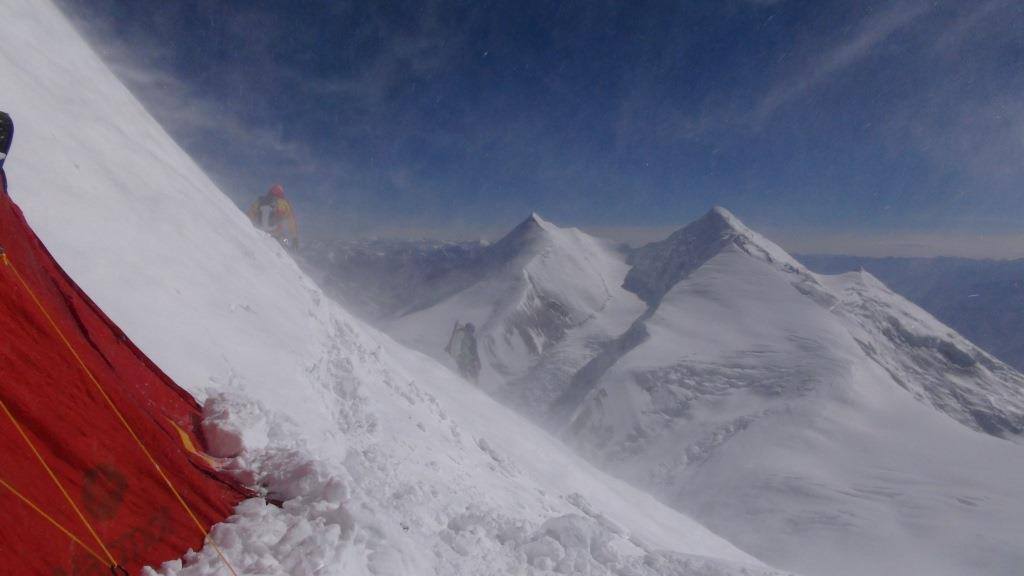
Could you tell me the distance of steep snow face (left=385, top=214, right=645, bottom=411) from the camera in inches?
4107

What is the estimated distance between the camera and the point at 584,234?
182 meters

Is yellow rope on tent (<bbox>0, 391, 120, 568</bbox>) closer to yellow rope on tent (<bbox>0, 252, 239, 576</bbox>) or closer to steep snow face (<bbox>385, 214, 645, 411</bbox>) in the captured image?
yellow rope on tent (<bbox>0, 252, 239, 576</bbox>)

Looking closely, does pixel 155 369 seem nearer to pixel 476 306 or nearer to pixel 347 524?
pixel 347 524

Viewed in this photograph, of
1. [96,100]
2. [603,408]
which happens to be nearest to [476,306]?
[603,408]

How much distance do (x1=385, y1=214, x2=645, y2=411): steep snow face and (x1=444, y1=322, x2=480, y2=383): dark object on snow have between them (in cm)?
205

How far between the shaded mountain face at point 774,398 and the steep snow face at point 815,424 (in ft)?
0.70

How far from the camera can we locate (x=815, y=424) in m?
53.2

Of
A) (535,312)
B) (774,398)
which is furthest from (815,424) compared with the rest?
(535,312)

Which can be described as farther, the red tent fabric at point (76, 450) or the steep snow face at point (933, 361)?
the steep snow face at point (933, 361)

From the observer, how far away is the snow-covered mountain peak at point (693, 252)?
368ft

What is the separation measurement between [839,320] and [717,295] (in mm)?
19354

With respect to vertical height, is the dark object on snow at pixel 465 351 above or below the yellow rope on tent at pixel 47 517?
above

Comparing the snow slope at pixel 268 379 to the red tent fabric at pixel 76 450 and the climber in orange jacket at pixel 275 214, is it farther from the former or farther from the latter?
the climber in orange jacket at pixel 275 214

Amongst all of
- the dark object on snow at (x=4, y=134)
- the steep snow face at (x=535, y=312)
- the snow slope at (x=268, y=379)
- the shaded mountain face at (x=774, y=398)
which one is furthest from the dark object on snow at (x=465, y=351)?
the dark object on snow at (x=4, y=134)
